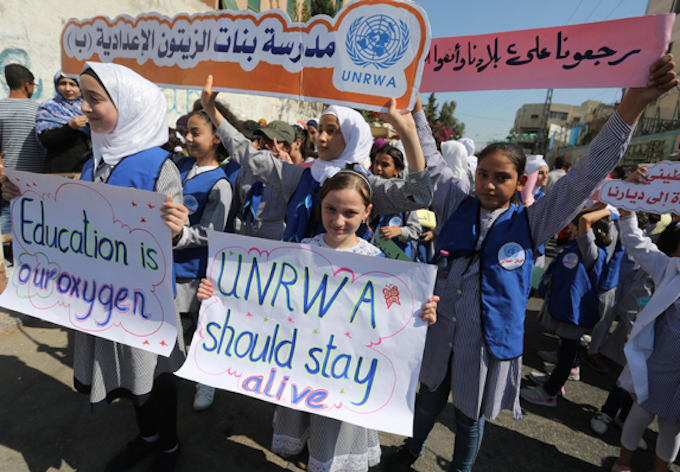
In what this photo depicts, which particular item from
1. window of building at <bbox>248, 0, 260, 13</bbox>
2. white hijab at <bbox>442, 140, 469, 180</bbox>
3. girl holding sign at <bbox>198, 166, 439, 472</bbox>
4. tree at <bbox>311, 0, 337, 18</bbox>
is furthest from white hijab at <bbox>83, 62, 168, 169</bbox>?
tree at <bbox>311, 0, 337, 18</bbox>

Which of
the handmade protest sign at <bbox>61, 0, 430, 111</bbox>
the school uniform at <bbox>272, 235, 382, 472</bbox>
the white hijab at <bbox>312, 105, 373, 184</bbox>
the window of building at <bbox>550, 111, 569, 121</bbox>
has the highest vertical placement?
the window of building at <bbox>550, 111, 569, 121</bbox>

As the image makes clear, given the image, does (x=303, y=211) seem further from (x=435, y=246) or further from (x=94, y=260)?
(x=94, y=260)

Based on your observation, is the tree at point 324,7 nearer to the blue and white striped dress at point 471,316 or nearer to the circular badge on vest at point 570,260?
the circular badge on vest at point 570,260

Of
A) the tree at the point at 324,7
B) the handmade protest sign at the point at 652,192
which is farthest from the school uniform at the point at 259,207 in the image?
the tree at the point at 324,7

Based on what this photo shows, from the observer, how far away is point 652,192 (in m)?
2.17

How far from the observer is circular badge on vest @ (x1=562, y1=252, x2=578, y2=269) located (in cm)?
284

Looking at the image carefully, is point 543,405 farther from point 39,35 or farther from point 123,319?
point 39,35

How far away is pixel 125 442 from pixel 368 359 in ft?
5.57

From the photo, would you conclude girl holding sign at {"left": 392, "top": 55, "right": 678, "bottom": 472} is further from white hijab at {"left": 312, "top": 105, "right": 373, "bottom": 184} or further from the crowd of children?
white hijab at {"left": 312, "top": 105, "right": 373, "bottom": 184}

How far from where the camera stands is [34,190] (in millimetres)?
1762

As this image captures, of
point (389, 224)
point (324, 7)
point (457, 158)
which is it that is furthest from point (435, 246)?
point (324, 7)

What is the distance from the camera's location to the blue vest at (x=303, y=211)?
187 cm

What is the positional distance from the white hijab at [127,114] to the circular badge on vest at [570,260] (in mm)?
3014

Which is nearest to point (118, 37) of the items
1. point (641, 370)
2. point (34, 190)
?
point (34, 190)
